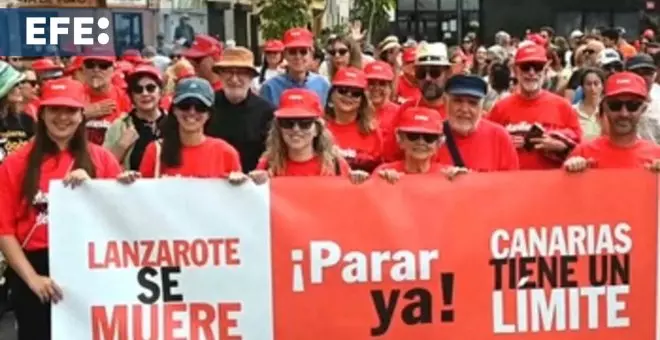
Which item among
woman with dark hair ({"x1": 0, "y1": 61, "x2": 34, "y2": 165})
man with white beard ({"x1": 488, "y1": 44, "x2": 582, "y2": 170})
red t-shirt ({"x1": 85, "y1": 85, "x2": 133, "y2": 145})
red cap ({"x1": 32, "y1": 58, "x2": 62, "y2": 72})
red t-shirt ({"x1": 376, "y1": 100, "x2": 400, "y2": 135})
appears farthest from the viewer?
red cap ({"x1": 32, "y1": 58, "x2": 62, "y2": 72})

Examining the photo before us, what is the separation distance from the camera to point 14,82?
841 centimetres

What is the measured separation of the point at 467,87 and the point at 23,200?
2.16 m

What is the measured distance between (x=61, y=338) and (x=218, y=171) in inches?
41.2

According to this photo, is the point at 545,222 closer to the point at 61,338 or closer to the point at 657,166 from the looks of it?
the point at 657,166

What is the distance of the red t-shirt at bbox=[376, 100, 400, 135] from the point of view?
756 cm

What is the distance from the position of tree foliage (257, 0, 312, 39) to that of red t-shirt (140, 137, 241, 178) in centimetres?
1432

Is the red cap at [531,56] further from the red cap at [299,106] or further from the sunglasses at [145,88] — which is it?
the sunglasses at [145,88]

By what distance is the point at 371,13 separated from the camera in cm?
2409

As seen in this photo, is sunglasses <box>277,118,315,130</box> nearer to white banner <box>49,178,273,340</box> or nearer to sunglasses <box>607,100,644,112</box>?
white banner <box>49,178,273,340</box>

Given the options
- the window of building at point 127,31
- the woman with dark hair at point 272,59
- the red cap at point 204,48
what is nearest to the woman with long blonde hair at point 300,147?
the red cap at point 204,48

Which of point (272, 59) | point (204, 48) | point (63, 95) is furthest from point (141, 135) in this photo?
point (272, 59)

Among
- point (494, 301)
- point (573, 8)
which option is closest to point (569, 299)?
point (494, 301)

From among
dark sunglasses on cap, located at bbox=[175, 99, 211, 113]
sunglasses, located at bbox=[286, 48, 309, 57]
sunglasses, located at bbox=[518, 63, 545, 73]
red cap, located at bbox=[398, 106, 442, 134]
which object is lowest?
red cap, located at bbox=[398, 106, 442, 134]

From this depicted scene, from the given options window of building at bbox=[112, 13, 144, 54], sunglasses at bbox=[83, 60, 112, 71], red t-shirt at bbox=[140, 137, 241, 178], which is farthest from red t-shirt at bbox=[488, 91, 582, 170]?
window of building at bbox=[112, 13, 144, 54]
